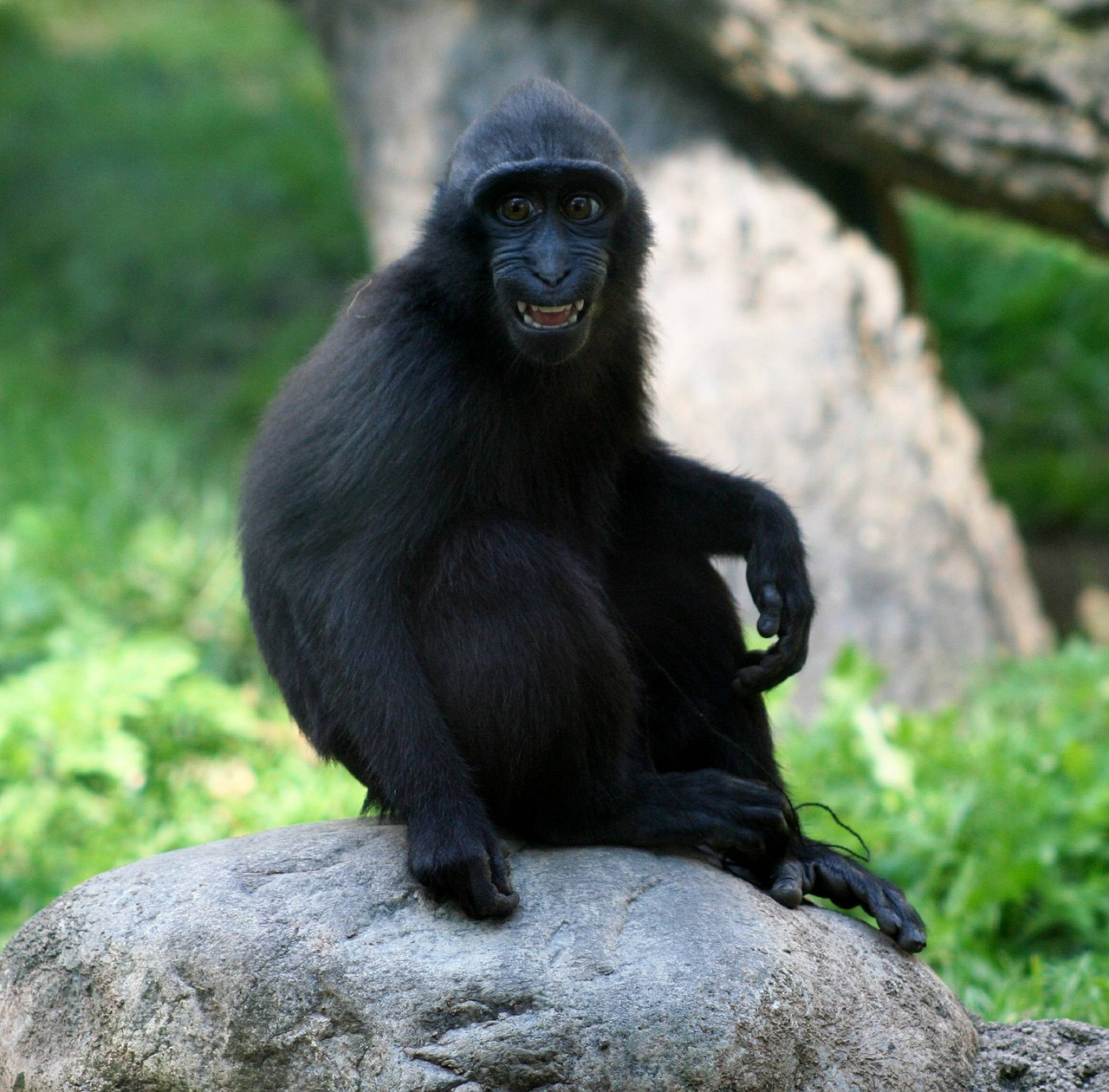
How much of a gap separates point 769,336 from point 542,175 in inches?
137

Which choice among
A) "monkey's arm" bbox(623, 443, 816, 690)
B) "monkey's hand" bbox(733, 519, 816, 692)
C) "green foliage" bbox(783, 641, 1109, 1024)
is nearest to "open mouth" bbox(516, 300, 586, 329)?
"monkey's arm" bbox(623, 443, 816, 690)

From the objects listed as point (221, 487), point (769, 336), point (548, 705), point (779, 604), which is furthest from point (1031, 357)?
point (548, 705)

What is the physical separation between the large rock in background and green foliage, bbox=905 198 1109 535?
73.2 inches

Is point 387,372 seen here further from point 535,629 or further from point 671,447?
point 671,447

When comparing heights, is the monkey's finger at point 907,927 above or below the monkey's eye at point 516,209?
below

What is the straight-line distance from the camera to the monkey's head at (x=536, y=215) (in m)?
3.14

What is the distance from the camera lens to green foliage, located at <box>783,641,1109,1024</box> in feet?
13.8

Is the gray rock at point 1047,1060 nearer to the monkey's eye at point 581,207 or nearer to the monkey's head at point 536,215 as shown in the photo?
the monkey's head at point 536,215

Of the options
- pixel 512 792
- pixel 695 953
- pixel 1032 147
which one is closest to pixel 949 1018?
pixel 695 953

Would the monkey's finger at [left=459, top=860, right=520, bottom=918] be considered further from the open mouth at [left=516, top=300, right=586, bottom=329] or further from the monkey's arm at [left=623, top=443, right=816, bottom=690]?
the open mouth at [left=516, top=300, right=586, bottom=329]

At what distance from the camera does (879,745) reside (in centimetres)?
516

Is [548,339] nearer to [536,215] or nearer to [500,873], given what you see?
[536,215]

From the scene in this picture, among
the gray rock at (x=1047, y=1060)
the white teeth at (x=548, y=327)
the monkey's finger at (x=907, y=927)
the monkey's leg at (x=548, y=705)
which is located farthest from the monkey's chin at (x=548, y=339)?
the gray rock at (x=1047, y=1060)

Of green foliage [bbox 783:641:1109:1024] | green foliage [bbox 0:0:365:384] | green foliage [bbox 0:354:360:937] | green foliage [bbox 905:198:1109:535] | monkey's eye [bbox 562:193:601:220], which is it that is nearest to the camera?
monkey's eye [bbox 562:193:601:220]
